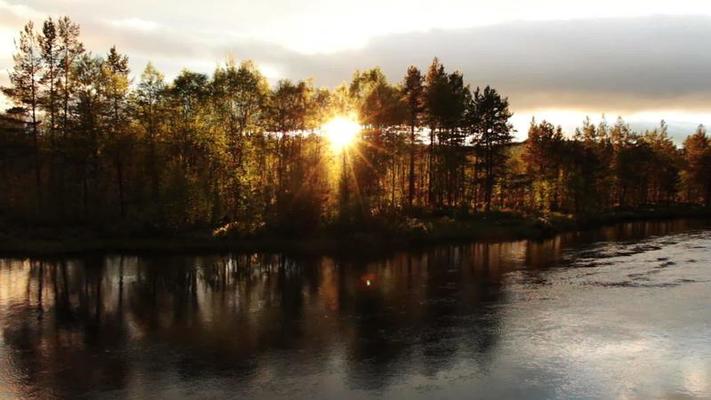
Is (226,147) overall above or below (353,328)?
above

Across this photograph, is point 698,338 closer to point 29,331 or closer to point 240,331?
point 240,331

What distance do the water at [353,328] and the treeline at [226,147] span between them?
41.1 feet

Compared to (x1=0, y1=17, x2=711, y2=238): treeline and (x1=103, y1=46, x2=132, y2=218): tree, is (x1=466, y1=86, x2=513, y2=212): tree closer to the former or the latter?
(x1=0, y1=17, x2=711, y2=238): treeline

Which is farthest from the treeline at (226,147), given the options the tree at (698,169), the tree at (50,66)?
the tree at (698,169)

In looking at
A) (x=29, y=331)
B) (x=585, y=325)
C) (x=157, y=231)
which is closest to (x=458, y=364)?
(x=585, y=325)

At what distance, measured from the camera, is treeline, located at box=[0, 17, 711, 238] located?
6719cm

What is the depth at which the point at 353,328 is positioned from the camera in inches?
1302

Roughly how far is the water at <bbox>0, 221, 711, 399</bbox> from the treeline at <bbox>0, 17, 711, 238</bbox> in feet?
41.1

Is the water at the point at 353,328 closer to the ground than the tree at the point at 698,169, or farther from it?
closer to the ground

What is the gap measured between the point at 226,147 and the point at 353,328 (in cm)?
5063

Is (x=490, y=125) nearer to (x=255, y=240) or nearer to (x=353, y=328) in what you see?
(x=255, y=240)

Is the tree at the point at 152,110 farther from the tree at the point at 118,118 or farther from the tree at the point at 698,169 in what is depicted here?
the tree at the point at 698,169

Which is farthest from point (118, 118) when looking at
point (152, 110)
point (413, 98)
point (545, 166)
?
point (545, 166)

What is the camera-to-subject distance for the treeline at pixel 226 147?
67188mm
